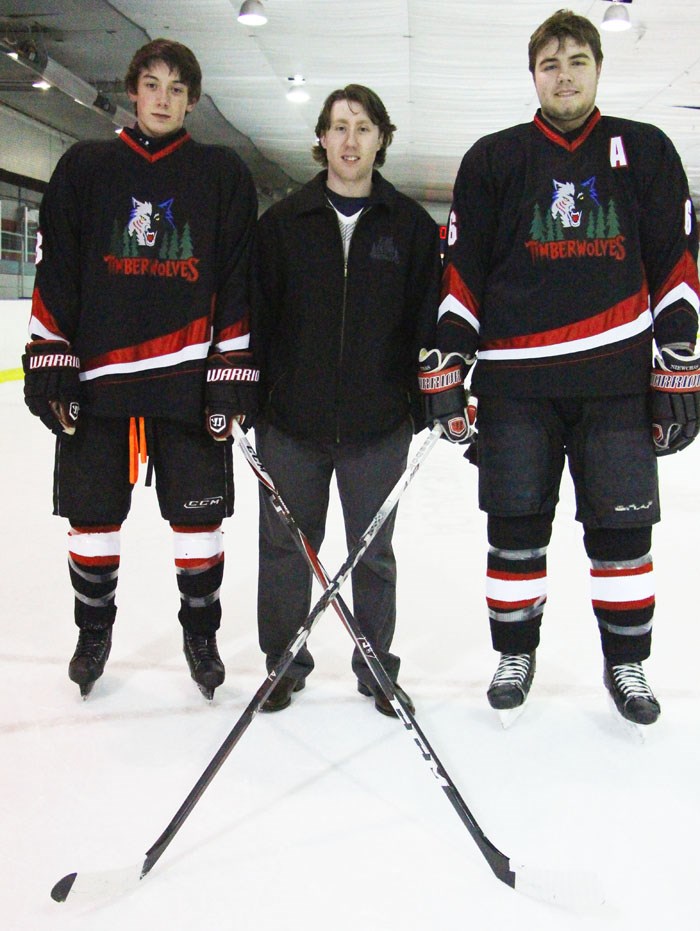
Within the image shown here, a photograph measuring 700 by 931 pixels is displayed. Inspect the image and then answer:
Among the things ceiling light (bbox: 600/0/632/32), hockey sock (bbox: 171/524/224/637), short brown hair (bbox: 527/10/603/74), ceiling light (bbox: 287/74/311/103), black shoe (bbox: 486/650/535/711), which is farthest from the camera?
ceiling light (bbox: 287/74/311/103)

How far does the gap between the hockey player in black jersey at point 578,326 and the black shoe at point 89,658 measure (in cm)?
76

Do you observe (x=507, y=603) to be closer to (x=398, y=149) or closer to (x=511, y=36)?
(x=511, y=36)

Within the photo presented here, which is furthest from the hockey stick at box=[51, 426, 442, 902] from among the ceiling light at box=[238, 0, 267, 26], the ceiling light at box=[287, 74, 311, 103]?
the ceiling light at box=[287, 74, 311, 103]

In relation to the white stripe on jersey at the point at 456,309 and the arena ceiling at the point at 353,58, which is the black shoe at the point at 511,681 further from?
the arena ceiling at the point at 353,58

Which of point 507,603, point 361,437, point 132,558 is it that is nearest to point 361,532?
point 361,437

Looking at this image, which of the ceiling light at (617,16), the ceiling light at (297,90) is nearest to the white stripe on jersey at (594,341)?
the ceiling light at (617,16)

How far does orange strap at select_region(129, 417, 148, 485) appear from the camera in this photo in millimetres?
1607

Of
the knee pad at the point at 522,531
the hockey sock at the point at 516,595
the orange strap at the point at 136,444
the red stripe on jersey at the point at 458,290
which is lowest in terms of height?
the hockey sock at the point at 516,595

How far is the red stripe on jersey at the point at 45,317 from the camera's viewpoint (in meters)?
1.57

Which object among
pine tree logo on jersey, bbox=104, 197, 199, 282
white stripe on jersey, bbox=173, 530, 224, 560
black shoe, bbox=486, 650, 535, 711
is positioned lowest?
black shoe, bbox=486, 650, 535, 711

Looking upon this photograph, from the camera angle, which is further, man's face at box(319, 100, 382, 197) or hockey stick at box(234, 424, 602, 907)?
man's face at box(319, 100, 382, 197)

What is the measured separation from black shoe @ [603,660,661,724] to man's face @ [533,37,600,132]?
991 millimetres

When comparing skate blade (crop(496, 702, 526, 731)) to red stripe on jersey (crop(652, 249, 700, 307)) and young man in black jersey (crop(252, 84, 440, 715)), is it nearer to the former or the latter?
young man in black jersey (crop(252, 84, 440, 715))

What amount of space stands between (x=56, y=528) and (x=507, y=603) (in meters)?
1.70
